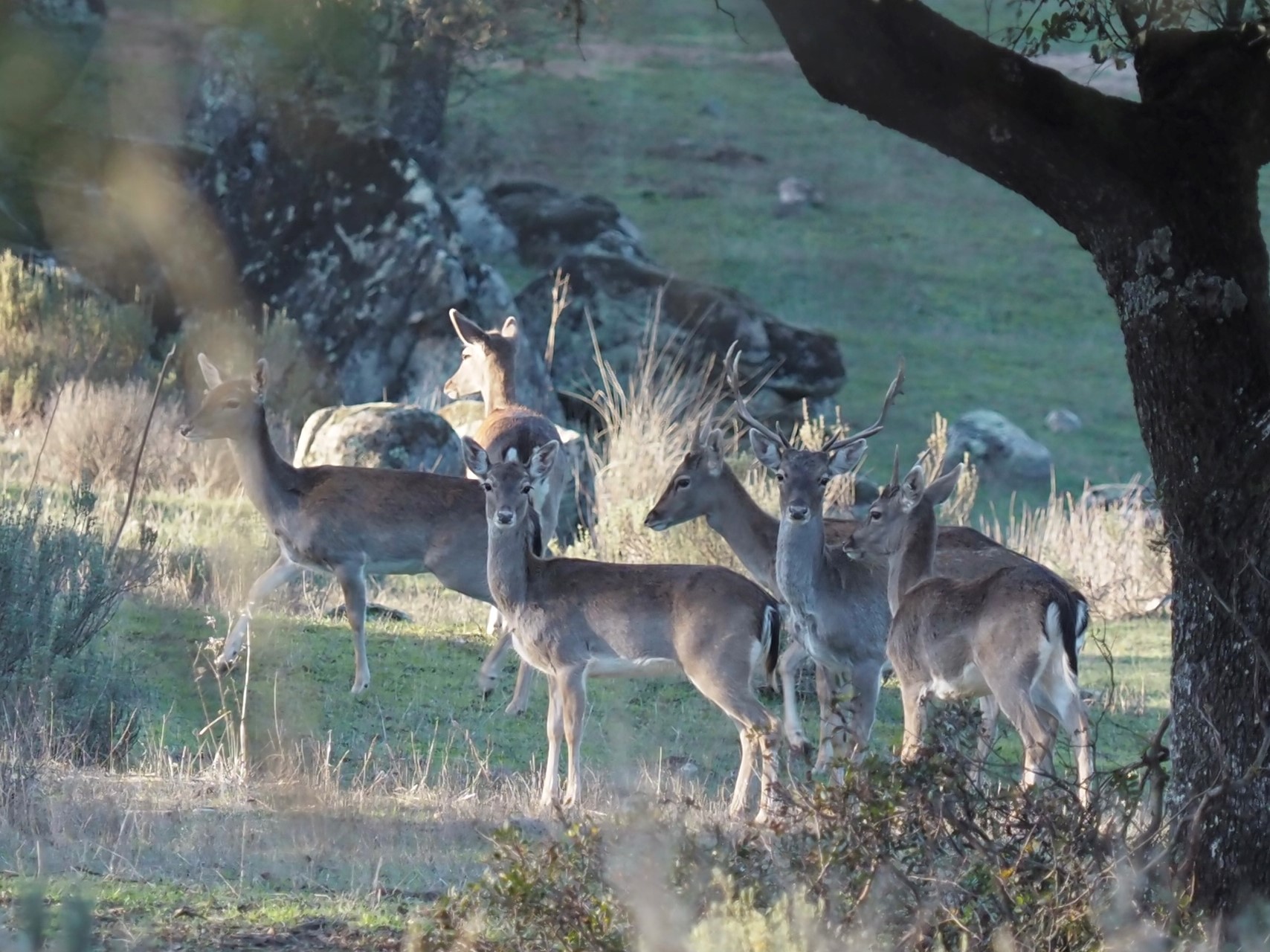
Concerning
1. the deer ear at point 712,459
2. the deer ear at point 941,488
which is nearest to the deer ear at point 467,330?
the deer ear at point 712,459

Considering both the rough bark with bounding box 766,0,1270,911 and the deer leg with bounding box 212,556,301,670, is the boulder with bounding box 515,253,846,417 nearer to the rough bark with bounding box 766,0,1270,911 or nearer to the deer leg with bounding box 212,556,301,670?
the deer leg with bounding box 212,556,301,670

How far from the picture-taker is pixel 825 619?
30.5ft

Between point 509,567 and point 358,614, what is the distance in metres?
1.82

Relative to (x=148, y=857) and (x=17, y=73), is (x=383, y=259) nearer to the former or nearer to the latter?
(x=17, y=73)

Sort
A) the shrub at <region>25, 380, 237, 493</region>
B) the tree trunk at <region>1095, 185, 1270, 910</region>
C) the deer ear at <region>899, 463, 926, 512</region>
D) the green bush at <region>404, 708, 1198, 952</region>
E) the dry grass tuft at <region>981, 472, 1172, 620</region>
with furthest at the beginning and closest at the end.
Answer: the dry grass tuft at <region>981, 472, 1172, 620</region> → the shrub at <region>25, 380, 237, 493</region> → the deer ear at <region>899, 463, 926, 512</region> → the tree trunk at <region>1095, 185, 1270, 910</region> → the green bush at <region>404, 708, 1198, 952</region>

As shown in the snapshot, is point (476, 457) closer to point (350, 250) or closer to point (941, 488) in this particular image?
point (941, 488)

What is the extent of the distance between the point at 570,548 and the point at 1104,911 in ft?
33.8

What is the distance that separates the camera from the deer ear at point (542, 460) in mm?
9305

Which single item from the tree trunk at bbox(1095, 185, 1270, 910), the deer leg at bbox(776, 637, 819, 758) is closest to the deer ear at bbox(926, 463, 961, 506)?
the deer leg at bbox(776, 637, 819, 758)

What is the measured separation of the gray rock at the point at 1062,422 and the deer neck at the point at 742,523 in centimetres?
1767

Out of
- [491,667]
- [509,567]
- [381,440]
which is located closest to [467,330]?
[381,440]

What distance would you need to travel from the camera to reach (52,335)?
1723 cm

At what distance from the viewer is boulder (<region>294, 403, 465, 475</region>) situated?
→ 45.5 feet

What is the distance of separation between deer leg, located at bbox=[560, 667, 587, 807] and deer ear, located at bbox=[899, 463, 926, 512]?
2087 mm
